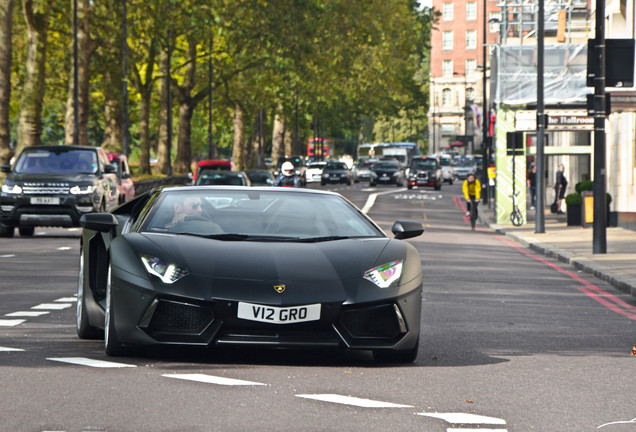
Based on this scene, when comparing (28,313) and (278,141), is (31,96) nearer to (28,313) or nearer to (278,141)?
(28,313)

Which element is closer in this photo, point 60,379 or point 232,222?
point 60,379

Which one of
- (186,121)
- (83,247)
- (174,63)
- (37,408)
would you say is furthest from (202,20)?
A: (37,408)

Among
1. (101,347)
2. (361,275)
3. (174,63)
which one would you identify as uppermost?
(174,63)

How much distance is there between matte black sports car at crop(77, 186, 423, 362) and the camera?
858 centimetres

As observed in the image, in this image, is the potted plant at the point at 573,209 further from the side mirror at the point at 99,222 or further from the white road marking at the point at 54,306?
the side mirror at the point at 99,222

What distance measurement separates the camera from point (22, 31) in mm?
67188

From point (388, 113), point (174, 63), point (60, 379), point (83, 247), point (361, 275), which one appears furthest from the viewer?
point (388, 113)

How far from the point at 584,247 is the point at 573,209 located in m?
11.0

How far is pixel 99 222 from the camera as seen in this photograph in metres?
9.51

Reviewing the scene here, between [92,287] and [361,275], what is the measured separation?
2.39 metres

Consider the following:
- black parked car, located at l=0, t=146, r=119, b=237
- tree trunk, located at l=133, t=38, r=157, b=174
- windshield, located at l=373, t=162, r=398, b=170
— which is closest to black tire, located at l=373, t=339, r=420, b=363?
black parked car, located at l=0, t=146, r=119, b=237

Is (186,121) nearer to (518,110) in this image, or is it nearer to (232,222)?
(518,110)

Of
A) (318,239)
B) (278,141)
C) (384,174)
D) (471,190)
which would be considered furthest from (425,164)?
(318,239)

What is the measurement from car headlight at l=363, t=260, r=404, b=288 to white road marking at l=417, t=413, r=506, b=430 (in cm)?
180
